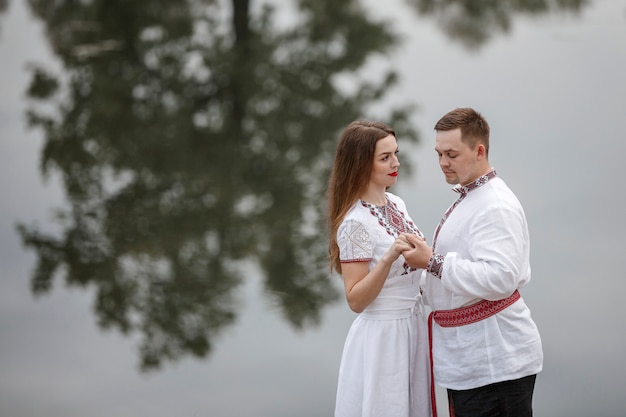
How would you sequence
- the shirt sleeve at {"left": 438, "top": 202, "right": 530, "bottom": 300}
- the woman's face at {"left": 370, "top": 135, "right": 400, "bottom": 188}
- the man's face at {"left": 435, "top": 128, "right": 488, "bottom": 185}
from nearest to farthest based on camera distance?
the shirt sleeve at {"left": 438, "top": 202, "right": 530, "bottom": 300} < the man's face at {"left": 435, "top": 128, "right": 488, "bottom": 185} < the woman's face at {"left": 370, "top": 135, "right": 400, "bottom": 188}

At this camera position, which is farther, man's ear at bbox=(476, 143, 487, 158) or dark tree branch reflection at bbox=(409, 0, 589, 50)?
dark tree branch reflection at bbox=(409, 0, 589, 50)

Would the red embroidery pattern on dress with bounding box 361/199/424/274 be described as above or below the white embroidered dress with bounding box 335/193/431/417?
above

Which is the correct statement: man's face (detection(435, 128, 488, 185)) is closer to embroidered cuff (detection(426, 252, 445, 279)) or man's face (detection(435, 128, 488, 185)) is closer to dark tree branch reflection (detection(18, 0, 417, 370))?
embroidered cuff (detection(426, 252, 445, 279))

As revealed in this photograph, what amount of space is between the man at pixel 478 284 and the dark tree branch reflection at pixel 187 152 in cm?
326

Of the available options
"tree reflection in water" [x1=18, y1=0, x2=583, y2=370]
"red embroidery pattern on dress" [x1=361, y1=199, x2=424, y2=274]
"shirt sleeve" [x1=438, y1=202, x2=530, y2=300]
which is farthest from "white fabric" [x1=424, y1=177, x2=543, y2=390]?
"tree reflection in water" [x1=18, y1=0, x2=583, y2=370]

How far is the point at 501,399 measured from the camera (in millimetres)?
1927

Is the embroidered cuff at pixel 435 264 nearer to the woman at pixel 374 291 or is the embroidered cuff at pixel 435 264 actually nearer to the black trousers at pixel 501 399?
the woman at pixel 374 291

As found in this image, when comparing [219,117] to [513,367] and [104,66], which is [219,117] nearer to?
[104,66]

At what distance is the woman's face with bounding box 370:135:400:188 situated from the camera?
6.81 ft

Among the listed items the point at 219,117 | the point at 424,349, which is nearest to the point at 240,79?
the point at 219,117

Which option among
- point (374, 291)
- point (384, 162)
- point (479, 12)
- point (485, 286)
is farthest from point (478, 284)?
point (479, 12)

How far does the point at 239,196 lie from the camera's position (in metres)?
5.48

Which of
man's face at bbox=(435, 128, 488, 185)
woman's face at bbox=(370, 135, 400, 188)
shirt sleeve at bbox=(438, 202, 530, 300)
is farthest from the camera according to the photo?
woman's face at bbox=(370, 135, 400, 188)

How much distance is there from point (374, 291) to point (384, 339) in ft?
0.51
